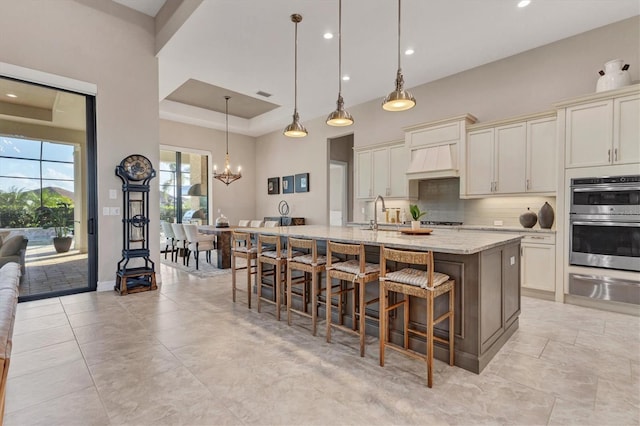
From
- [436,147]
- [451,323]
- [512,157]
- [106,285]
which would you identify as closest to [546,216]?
[512,157]

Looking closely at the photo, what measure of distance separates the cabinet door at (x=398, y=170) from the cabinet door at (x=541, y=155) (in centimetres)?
183

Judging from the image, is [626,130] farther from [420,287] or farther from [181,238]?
[181,238]

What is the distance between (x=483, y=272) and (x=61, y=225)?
501 centimetres

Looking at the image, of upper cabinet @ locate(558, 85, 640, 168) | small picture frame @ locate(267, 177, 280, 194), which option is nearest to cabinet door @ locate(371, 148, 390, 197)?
upper cabinet @ locate(558, 85, 640, 168)

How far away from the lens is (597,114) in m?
3.47

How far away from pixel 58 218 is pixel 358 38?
466 centimetres

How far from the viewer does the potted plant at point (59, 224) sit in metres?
3.99

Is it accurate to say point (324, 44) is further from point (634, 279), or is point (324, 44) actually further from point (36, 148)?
point (634, 279)

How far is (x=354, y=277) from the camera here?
245cm

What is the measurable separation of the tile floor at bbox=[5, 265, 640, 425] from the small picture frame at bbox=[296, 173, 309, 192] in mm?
4907

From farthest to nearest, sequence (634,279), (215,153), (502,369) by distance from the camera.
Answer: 1. (215,153)
2. (634,279)
3. (502,369)

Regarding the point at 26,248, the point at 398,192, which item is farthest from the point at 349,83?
the point at 26,248

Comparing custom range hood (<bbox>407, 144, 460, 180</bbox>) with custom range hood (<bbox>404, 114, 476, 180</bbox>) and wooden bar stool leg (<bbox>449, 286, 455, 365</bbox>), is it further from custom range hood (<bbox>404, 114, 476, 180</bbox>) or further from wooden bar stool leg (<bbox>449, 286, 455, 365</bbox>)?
wooden bar stool leg (<bbox>449, 286, 455, 365</bbox>)

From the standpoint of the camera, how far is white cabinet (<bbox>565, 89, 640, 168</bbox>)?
3.27 metres
